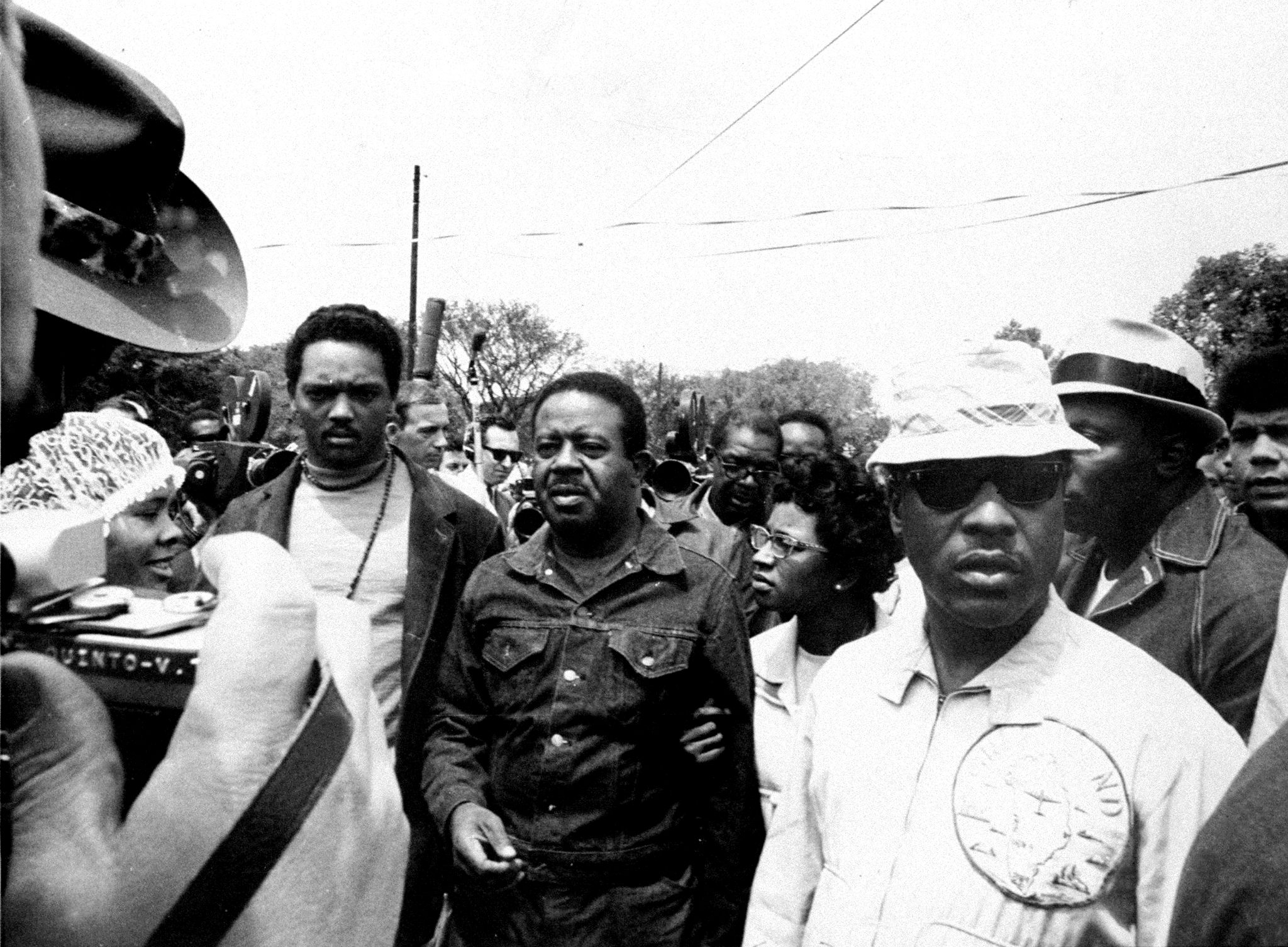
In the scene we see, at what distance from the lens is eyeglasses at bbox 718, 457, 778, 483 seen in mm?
4656

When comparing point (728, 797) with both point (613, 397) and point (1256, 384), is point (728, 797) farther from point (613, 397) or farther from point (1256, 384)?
point (1256, 384)

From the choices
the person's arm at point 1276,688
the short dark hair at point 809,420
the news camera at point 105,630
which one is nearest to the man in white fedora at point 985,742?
the person's arm at point 1276,688

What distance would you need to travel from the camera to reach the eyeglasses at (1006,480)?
1595 millimetres

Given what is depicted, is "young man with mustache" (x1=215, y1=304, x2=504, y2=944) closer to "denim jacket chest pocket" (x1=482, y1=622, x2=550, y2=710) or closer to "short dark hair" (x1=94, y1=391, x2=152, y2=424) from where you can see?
"denim jacket chest pocket" (x1=482, y1=622, x2=550, y2=710)

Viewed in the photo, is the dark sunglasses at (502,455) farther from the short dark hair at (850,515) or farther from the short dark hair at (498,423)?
the short dark hair at (850,515)

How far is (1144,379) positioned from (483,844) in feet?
6.71

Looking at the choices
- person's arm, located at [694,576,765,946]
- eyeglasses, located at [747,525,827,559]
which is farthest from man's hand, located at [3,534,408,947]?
eyeglasses, located at [747,525,827,559]

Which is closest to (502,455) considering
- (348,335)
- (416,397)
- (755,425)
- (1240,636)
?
(416,397)

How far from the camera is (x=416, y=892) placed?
2434mm

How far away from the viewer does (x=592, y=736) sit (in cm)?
217

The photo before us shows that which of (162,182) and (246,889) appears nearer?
(246,889)

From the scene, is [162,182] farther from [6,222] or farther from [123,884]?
[123,884]

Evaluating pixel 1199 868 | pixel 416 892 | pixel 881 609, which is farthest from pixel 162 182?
pixel 881 609

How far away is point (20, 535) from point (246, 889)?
326 millimetres
